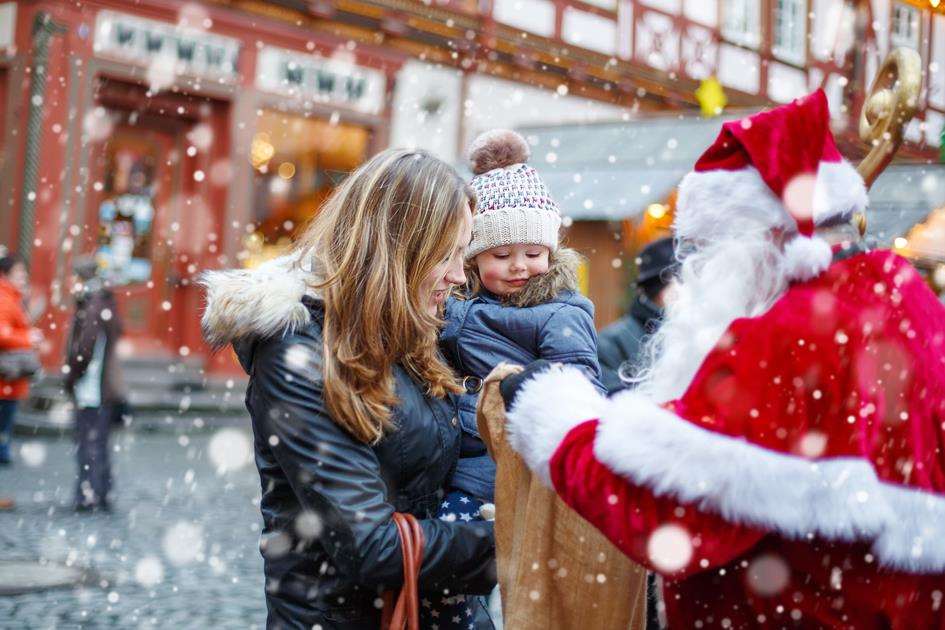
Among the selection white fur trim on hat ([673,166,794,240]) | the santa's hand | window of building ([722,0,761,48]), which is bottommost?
the santa's hand

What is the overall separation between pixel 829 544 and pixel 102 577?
4.92 m

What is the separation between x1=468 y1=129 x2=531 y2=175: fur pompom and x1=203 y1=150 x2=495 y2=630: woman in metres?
0.76

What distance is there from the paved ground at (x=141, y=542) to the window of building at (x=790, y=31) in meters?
13.1

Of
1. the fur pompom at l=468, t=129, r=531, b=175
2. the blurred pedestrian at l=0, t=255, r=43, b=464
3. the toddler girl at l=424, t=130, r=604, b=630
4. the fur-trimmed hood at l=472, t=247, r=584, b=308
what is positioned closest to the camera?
the toddler girl at l=424, t=130, r=604, b=630

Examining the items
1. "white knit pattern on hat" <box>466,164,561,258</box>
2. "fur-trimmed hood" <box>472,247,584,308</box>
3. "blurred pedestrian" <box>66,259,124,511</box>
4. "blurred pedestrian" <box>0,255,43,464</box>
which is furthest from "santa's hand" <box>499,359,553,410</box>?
"blurred pedestrian" <box>0,255,43,464</box>

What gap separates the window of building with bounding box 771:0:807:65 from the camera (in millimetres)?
19609

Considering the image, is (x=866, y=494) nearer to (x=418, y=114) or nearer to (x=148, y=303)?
(x=148, y=303)

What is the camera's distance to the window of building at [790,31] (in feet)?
64.3

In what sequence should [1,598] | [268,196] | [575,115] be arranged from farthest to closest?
[575,115] → [268,196] → [1,598]

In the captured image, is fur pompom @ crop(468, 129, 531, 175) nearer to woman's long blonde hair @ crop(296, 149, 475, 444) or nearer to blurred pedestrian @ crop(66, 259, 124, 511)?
woman's long blonde hair @ crop(296, 149, 475, 444)

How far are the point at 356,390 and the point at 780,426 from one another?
80 centimetres

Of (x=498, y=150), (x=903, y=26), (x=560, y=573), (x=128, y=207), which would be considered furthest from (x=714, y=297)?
(x=903, y=26)

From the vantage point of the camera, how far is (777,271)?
196 centimetres

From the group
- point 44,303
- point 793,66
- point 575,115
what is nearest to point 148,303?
point 44,303
